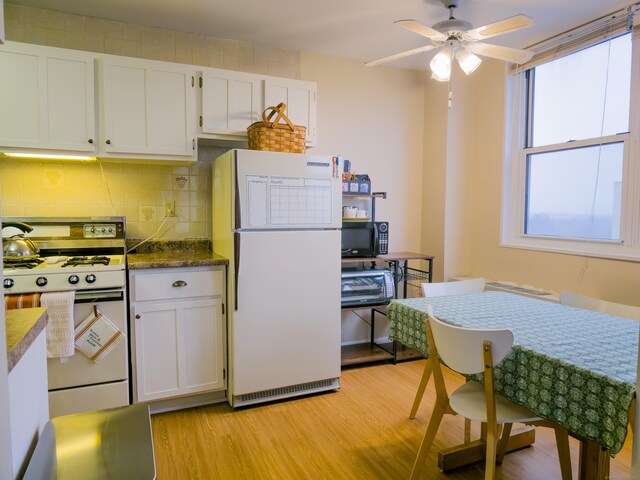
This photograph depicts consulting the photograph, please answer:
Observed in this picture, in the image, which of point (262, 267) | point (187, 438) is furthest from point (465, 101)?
point (187, 438)

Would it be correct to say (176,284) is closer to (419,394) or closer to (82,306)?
(82,306)

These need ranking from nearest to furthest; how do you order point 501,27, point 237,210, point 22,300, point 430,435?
point 430,435 → point 501,27 → point 22,300 → point 237,210

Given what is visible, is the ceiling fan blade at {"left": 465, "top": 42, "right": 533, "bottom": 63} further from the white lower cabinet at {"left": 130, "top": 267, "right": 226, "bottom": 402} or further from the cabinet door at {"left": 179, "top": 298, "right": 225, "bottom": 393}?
the cabinet door at {"left": 179, "top": 298, "right": 225, "bottom": 393}

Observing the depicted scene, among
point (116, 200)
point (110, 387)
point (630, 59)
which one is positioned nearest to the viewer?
point (110, 387)

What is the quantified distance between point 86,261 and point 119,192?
614 mm

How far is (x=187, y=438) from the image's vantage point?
7.38 feet

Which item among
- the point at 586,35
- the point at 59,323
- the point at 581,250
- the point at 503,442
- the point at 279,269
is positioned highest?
the point at 586,35

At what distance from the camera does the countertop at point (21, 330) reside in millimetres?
901

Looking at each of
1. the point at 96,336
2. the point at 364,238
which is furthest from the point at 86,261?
the point at 364,238

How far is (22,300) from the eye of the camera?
2062mm

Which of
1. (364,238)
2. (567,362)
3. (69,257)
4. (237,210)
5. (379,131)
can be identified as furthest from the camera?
(379,131)

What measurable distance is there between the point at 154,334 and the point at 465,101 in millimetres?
3121

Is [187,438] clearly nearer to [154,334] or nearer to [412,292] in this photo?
[154,334]

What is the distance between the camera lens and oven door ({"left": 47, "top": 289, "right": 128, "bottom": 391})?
2.21 metres
